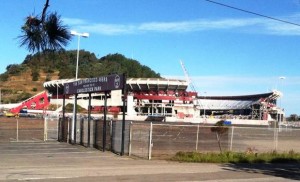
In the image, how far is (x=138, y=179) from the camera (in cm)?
1424

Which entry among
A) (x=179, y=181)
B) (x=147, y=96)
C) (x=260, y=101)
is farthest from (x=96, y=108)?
(x=179, y=181)

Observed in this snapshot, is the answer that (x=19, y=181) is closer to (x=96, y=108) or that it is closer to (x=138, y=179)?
(x=138, y=179)

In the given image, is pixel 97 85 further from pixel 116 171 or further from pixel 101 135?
pixel 116 171

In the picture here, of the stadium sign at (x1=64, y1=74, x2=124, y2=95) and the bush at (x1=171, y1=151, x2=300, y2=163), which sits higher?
the stadium sign at (x1=64, y1=74, x2=124, y2=95)

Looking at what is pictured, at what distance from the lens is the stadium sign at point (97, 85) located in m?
24.6

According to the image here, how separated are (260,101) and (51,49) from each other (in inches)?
7071

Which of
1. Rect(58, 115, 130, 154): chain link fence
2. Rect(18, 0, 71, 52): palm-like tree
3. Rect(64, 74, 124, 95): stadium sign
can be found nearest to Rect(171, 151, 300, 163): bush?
Rect(58, 115, 130, 154): chain link fence

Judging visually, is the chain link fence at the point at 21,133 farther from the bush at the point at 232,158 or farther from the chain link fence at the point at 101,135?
the bush at the point at 232,158

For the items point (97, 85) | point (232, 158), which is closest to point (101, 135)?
point (97, 85)

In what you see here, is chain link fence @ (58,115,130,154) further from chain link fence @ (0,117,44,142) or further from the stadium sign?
chain link fence @ (0,117,44,142)

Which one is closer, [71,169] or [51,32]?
[51,32]

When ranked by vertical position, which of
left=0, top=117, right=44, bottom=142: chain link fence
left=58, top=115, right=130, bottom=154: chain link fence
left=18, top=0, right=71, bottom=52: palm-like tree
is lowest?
left=0, top=117, right=44, bottom=142: chain link fence

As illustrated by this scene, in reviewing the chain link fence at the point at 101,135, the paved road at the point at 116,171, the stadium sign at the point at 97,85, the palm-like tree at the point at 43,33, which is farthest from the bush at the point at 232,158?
the palm-like tree at the point at 43,33

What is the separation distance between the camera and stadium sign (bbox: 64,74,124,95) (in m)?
24.6
